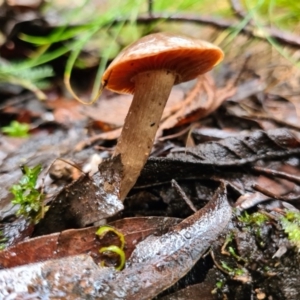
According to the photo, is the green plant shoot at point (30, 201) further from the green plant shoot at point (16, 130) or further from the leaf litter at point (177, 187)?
the green plant shoot at point (16, 130)

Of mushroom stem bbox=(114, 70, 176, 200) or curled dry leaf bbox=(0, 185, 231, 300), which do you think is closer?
curled dry leaf bbox=(0, 185, 231, 300)

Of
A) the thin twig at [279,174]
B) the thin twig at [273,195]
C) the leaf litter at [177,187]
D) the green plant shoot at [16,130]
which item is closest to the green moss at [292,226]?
the leaf litter at [177,187]

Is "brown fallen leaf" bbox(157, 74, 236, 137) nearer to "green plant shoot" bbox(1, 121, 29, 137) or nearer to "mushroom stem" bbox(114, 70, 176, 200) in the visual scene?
"mushroom stem" bbox(114, 70, 176, 200)

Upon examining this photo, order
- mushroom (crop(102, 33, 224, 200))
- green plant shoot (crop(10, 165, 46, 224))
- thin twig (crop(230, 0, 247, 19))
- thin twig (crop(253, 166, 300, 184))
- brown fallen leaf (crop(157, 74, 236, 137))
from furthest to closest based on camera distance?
thin twig (crop(230, 0, 247, 19))
brown fallen leaf (crop(157, 74, 236, 137))
thin twig (crop(253, 166, 300, 184))
mushroom (crop(102, 33, 224, 200))
green plant shoot (crop(10, 165, 46, 224))

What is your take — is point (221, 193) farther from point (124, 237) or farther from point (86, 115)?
point (86, 115)

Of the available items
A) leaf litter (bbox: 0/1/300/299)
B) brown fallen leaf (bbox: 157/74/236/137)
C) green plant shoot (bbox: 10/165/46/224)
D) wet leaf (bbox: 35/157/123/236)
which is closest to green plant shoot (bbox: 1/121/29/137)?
leaf litter (bbox: 0/1/300/299)

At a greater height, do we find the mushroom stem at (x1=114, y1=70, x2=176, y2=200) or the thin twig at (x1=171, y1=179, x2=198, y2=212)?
the mushroom stem at (x1=114, y1=70, x2=176, y2=200)

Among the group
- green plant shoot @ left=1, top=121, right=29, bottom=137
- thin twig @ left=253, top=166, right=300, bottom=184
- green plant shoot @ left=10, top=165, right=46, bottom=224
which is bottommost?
green plant shoot @ left=1, top=121, right=29, bottom=137

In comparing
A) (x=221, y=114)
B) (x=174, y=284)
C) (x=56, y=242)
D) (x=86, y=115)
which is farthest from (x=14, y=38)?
(x=174, y=284)
